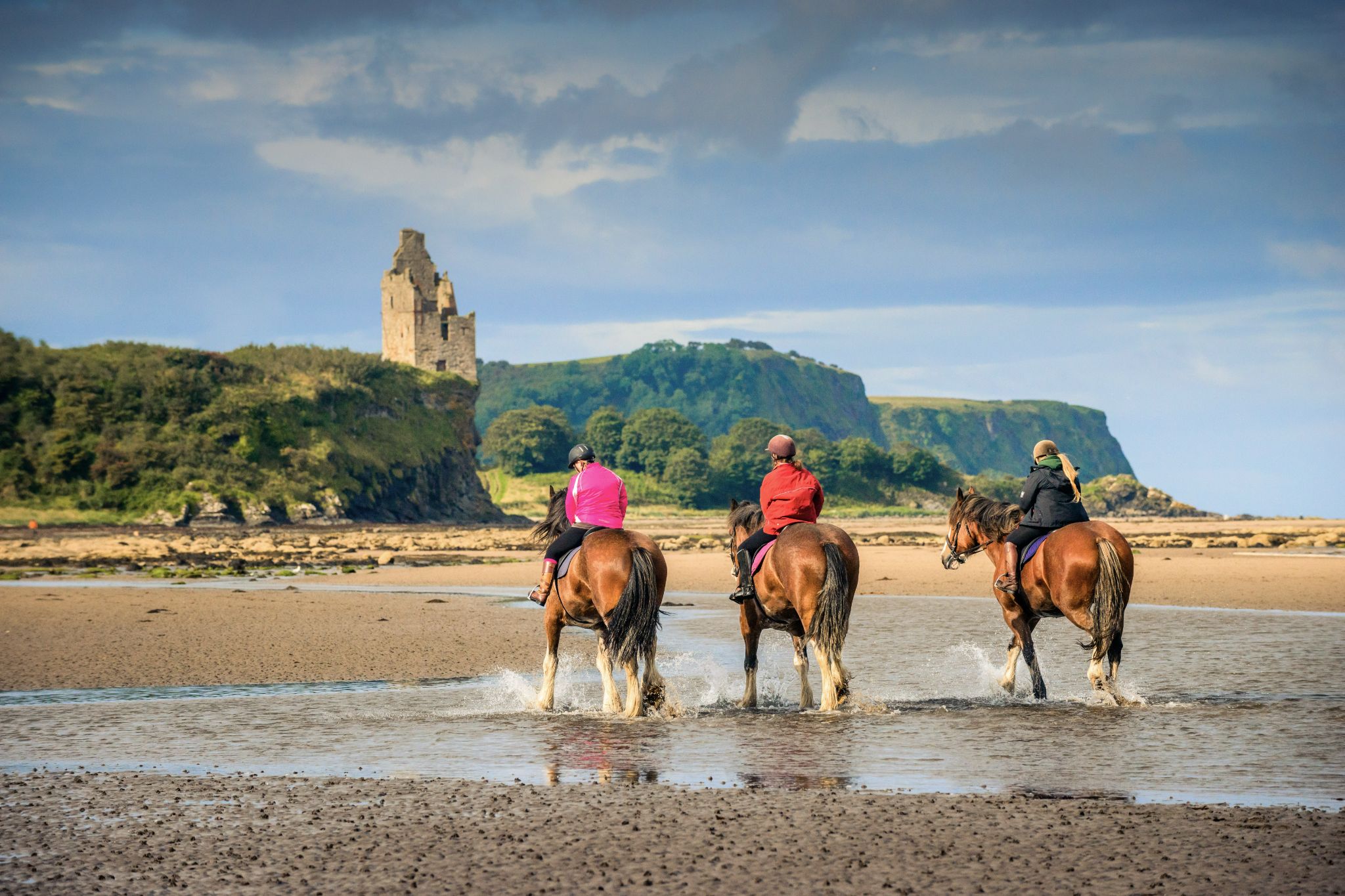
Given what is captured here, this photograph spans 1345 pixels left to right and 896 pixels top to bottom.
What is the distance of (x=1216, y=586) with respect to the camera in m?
27.8

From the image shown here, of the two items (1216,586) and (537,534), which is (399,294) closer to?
(1216,586)

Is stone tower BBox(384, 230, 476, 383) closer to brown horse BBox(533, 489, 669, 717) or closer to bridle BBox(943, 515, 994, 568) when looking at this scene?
bridle BBox(943, 515, 994, 568)

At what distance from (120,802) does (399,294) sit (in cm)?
11666

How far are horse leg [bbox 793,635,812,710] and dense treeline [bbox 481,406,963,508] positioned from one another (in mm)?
123794

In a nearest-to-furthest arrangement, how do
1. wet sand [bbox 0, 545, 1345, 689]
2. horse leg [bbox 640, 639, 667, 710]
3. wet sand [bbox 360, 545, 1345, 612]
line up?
horse leg [bbox 640, 639, 667, 710] → wet sand [bbox 0, 545, 1345, 689] → wet sand [bbox 360, 545, 1345, 612]

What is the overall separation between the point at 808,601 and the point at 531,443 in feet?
433

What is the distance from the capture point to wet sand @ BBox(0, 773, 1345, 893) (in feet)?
19.9

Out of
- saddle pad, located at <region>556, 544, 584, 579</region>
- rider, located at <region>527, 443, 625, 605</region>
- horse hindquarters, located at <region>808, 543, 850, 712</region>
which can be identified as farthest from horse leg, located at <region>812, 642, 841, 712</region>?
saddle pad, located at <region>556, 544, 584, 579</region>

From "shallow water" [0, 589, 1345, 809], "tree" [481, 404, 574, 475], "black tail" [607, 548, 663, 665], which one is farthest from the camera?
"tree" [481, 404, 574, 475]

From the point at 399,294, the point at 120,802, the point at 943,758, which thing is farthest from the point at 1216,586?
the point at 399,294

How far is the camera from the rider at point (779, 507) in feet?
41.3

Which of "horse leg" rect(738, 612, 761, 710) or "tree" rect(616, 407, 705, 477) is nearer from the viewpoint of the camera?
"horse leg" rect(738, 612, 761, 710)

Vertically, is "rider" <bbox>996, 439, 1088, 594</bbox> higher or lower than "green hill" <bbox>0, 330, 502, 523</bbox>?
lower

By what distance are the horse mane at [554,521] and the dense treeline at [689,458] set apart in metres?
123
